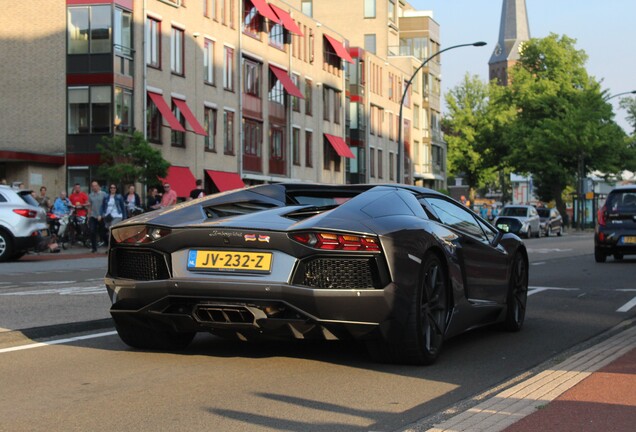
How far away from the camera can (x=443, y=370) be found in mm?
7398

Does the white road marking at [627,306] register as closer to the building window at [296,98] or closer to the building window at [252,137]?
the building window at [252,137]

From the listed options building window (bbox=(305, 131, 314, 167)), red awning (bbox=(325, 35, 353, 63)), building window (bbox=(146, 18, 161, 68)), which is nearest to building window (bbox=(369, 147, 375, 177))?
red awning (bbox=(325, 35, 353, 63))

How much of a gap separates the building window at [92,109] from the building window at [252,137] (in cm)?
1312

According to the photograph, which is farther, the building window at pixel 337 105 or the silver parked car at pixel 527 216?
the building window at pixel 337 105

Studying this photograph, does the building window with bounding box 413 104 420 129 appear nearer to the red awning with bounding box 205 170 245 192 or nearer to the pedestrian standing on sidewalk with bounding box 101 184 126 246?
the red awning with bounding box 205 170 245 192

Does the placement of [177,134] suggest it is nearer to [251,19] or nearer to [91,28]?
[91,28]

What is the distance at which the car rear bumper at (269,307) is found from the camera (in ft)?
22.4

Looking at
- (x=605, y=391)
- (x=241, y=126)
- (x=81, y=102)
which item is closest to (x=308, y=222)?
(x=605, y=391)

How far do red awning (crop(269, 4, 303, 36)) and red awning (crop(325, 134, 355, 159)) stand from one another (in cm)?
→ 927

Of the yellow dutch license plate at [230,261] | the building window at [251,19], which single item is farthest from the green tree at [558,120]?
the yellow dutch license plate at [230,261]

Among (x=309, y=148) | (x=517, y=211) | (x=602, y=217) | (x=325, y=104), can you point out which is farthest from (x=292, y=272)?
(x=325, y=104)

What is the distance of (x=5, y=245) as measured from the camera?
22594 millimetres

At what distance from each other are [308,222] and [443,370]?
1.43 m

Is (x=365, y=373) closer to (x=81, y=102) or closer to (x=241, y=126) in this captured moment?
(x=81, y=102)
